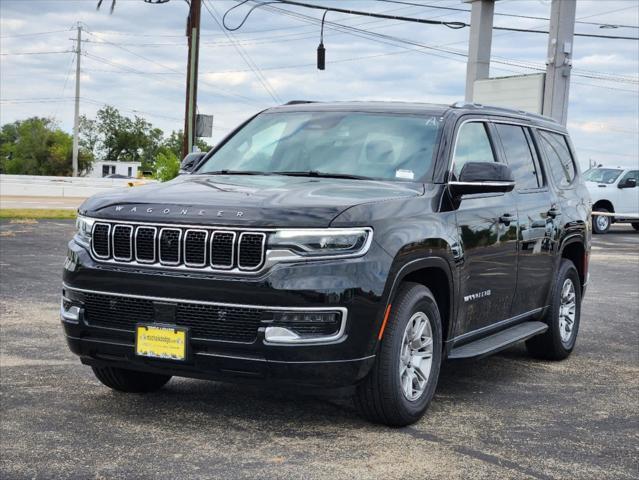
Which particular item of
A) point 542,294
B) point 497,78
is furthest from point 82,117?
point 542,294

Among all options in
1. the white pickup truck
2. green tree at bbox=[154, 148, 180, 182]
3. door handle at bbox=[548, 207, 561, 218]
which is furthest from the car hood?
the white pickup truck

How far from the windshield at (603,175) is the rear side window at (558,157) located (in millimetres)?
20713

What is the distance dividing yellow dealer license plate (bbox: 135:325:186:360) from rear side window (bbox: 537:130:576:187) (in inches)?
157

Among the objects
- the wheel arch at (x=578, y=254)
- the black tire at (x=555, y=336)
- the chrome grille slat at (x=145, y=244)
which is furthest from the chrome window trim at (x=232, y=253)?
the wheel arch at (x=578, y=254)

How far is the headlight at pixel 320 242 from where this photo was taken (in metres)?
4.93

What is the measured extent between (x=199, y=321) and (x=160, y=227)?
0.55m

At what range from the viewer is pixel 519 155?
24.3 feet

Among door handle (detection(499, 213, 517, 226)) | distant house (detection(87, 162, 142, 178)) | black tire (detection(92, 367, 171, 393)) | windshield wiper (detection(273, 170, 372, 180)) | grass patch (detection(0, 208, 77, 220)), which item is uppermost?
windshield wiper (detection(273, 170, 372, 180))

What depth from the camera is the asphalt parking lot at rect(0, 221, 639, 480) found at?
4.79 meters

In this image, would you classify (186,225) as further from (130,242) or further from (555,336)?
(555,336)

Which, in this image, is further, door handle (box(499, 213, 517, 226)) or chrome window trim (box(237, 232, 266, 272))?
door handle (box(499, 213, 517, 226))

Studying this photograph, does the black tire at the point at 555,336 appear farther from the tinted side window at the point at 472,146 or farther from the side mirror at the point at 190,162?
the side mirror at the point at 190,162

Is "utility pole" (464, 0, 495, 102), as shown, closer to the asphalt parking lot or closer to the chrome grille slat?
the asphalt parking lot

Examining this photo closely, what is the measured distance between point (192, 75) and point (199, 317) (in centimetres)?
2167
